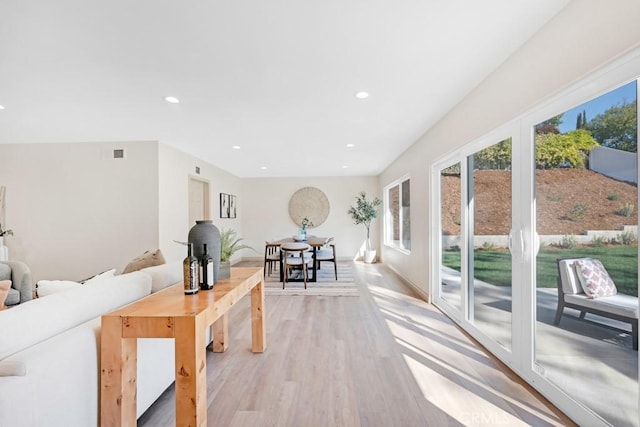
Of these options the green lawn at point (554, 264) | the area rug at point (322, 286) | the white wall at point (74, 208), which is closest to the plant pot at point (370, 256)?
the area rug at point (322, 286)

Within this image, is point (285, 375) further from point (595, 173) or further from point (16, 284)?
point (16, 284)

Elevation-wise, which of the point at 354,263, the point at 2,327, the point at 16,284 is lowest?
the point at 354,263

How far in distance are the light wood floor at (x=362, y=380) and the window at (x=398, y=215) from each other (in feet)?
7.54

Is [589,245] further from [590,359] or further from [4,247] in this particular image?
[4,247]

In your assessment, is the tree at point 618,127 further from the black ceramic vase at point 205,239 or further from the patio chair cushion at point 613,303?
the black ceramic vase at point 205,239

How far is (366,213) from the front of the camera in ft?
24.7

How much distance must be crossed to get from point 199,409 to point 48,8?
2.23m

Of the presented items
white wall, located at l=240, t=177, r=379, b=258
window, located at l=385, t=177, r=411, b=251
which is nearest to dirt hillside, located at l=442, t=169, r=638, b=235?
window, located at l=385, t=177, r=411, b=251

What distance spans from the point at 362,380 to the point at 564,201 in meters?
1.76

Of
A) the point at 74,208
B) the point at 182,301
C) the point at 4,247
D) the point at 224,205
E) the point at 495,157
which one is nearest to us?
the point at 182,301

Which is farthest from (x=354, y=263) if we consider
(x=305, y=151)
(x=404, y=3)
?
(x=404, y=3)

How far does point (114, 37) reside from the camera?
6.08 ft

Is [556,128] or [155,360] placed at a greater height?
[556,128]

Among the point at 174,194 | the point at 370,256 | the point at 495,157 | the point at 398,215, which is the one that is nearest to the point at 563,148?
the point at 495,157
